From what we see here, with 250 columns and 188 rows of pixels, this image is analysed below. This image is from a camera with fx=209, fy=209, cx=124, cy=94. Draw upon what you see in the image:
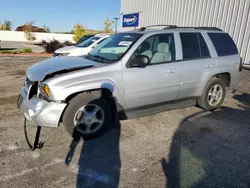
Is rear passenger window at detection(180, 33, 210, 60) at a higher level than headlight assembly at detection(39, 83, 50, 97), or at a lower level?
higher

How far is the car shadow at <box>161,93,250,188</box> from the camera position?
8.51ft

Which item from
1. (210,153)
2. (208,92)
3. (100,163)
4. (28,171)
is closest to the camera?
(28,171)

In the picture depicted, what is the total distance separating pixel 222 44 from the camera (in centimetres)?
491

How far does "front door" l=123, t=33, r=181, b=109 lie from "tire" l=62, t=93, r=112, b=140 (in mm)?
475

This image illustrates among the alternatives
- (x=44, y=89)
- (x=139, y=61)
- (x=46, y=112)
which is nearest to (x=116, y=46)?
(x=139, y=61)

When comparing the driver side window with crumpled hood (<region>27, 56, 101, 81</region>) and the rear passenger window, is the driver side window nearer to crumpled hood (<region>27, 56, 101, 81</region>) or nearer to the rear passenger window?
the rear passenger window

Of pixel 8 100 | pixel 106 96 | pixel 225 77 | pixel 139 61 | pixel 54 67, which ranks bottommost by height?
pixel 8 100

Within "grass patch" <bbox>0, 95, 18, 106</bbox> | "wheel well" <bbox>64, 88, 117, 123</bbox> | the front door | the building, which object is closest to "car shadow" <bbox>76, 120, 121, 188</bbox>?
"wheel well" <bbox>64, 88, 117, 123</bbox>

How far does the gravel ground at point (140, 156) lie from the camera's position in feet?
8.34

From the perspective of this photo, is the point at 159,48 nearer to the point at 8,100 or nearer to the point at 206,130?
the point at 206,130

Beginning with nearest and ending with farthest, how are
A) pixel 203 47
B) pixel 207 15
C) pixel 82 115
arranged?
pixel 82 115
pixel 203 47
pixel 207 15

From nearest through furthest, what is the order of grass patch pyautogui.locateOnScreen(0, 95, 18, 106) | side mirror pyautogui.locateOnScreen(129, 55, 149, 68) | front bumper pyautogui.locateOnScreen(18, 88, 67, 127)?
front bumper pyautogui.locateOnScreen(18, 88, 67, 127)
side mirror pyautogui.locateOnScreen(129, 55, 149, 68)
grass patch pyautogui.locateOnScreen(0, 95, 18, 106)

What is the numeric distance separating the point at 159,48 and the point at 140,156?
6.98 ft

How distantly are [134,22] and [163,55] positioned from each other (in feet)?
51.6
